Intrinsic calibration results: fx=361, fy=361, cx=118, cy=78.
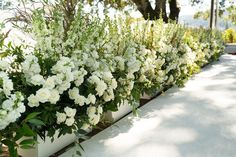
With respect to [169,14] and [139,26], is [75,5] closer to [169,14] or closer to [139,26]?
[139,26]

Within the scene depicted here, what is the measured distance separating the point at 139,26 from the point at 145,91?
91cm

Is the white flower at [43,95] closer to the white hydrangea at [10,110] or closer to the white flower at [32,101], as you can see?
the white flower at [32,101]

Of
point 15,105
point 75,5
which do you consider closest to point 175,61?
point 75,5

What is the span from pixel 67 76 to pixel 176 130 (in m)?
1.36

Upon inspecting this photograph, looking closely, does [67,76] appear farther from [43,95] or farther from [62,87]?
[43,95]

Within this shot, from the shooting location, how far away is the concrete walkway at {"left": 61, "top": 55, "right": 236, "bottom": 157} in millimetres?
2838

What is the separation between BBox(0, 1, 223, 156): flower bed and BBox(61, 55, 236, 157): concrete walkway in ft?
0.78

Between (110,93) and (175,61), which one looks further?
(175,61)

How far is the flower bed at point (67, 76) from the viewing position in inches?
82.6

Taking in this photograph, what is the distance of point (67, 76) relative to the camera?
97.5 inches

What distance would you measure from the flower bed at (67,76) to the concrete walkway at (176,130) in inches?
9.4

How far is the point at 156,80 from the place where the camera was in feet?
14.6

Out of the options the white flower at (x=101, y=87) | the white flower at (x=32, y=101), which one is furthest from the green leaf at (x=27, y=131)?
the white flower at (x=101, y=87)

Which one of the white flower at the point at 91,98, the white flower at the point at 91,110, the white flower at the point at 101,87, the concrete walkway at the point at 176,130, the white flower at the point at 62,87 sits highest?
the white flower at the point at 62,87
